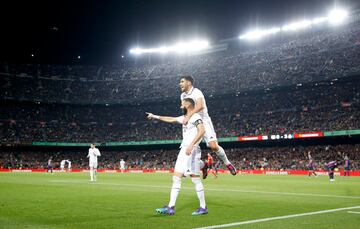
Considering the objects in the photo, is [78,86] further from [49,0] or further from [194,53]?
[49,0]

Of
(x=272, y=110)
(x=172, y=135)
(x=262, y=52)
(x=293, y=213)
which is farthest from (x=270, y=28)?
(x=293, y=213)

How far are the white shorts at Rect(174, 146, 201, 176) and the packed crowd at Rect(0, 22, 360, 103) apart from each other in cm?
4833

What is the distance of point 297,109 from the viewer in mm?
58062

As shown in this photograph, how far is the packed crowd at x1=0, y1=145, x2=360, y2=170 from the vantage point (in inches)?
1977

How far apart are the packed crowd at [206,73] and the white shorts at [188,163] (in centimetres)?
4833

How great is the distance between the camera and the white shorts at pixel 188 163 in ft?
28.1

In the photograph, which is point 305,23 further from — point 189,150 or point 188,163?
point 189,150

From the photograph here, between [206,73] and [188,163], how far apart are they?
208ft

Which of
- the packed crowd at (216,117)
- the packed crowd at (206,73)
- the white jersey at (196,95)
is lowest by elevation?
the white jersey at (196,95)

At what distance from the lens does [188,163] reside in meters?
8.61

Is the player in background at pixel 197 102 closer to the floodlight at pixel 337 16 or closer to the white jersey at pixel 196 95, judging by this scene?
the white jersey at pixel 196 95

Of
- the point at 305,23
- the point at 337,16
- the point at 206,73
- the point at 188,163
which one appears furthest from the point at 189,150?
the point at 206,73

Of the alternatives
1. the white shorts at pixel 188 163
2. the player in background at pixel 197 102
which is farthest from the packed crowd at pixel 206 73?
the white shorts at pixel 188 163

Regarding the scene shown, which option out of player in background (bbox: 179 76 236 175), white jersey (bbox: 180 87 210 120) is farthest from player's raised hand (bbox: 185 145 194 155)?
white jersey (bbox: 180 87 210 120)
